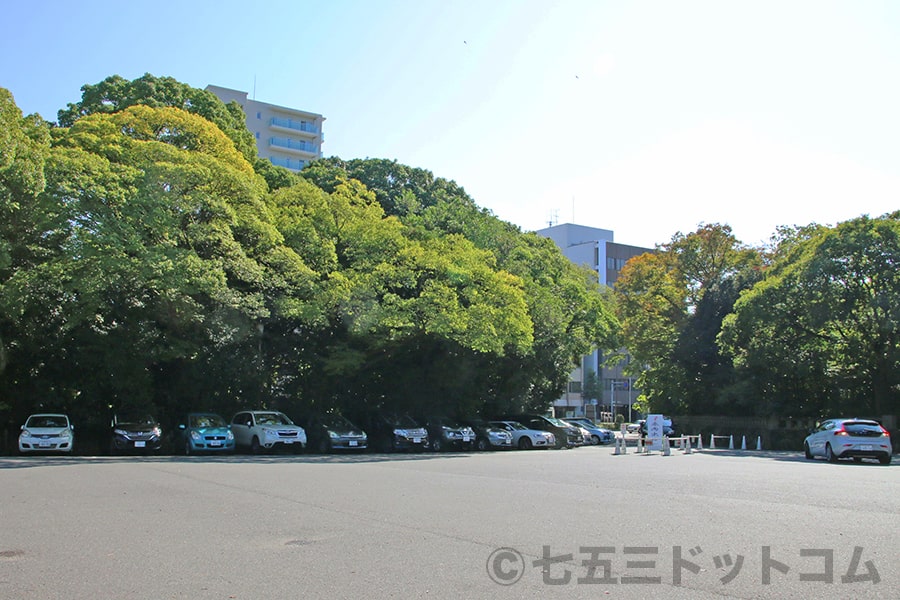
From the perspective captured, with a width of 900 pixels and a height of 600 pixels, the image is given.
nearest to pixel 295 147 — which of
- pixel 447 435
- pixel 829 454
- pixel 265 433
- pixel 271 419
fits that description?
pixel 447 435

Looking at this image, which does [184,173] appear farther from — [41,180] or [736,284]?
[736,284]

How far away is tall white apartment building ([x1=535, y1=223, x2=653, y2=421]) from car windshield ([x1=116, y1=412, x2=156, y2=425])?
64.6 m

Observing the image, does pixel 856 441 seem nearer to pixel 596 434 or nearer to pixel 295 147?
pixel 596 434

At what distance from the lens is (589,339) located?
4259 centimetres

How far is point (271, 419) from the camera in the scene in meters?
29.5

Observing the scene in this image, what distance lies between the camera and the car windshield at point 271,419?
95.0ft

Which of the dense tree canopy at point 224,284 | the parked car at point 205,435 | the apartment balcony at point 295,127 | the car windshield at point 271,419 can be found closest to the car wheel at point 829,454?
the dense tree canopy at point 224,284

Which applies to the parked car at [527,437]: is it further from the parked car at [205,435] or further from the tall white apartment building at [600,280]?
the tall white apartment building at [600,280]

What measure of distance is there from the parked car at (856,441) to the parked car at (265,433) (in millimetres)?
18370

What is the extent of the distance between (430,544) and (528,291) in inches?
1157

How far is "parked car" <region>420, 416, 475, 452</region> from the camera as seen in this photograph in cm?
3322

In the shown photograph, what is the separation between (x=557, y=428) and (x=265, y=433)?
49.9 ft

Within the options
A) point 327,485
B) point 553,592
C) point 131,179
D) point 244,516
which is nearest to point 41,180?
point 131,179

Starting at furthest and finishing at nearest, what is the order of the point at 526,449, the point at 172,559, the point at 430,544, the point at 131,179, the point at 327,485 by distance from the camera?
the point at 526,449, the point at 131,179, the point at 327,485, the point at 430,544, the point at 172,559
